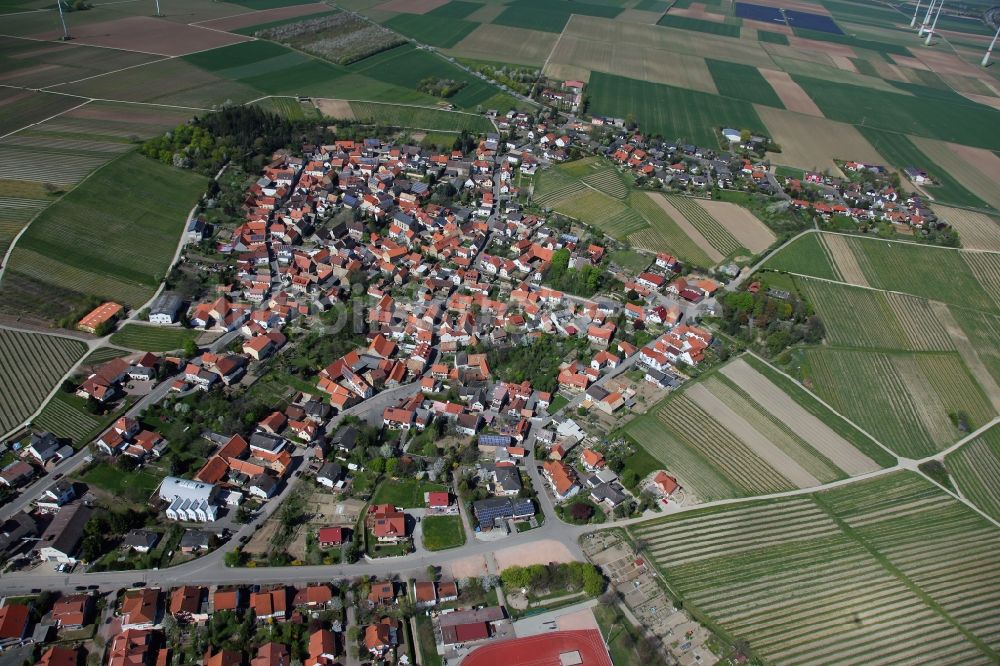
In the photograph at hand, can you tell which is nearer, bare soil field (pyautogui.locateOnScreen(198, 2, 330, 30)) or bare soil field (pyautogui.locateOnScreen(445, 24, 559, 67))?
bare soil field (pyautogui.locateOnScreen(445, 24, 559, 67))

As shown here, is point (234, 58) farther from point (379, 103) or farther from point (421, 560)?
point (421, 560)

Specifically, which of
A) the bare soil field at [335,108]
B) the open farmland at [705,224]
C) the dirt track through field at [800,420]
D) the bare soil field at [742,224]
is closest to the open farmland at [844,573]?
the dirt track through field at [800,420]

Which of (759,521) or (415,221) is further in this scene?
(415,221)

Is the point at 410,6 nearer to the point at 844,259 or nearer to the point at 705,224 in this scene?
the point at 705,224

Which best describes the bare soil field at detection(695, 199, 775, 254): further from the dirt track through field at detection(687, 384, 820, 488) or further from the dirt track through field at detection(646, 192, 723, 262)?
the dirt track through field at detection(687, 384, 820, 488)

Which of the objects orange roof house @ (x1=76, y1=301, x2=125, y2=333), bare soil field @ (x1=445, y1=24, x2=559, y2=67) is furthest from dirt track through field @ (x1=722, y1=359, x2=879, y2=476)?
bare soil field @ (x1=445, y1=24, x2=559, y2=67)

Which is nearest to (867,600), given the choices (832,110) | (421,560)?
(421,560)

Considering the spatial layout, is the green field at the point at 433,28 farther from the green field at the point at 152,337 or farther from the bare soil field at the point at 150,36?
the green field at the point at 152,337
